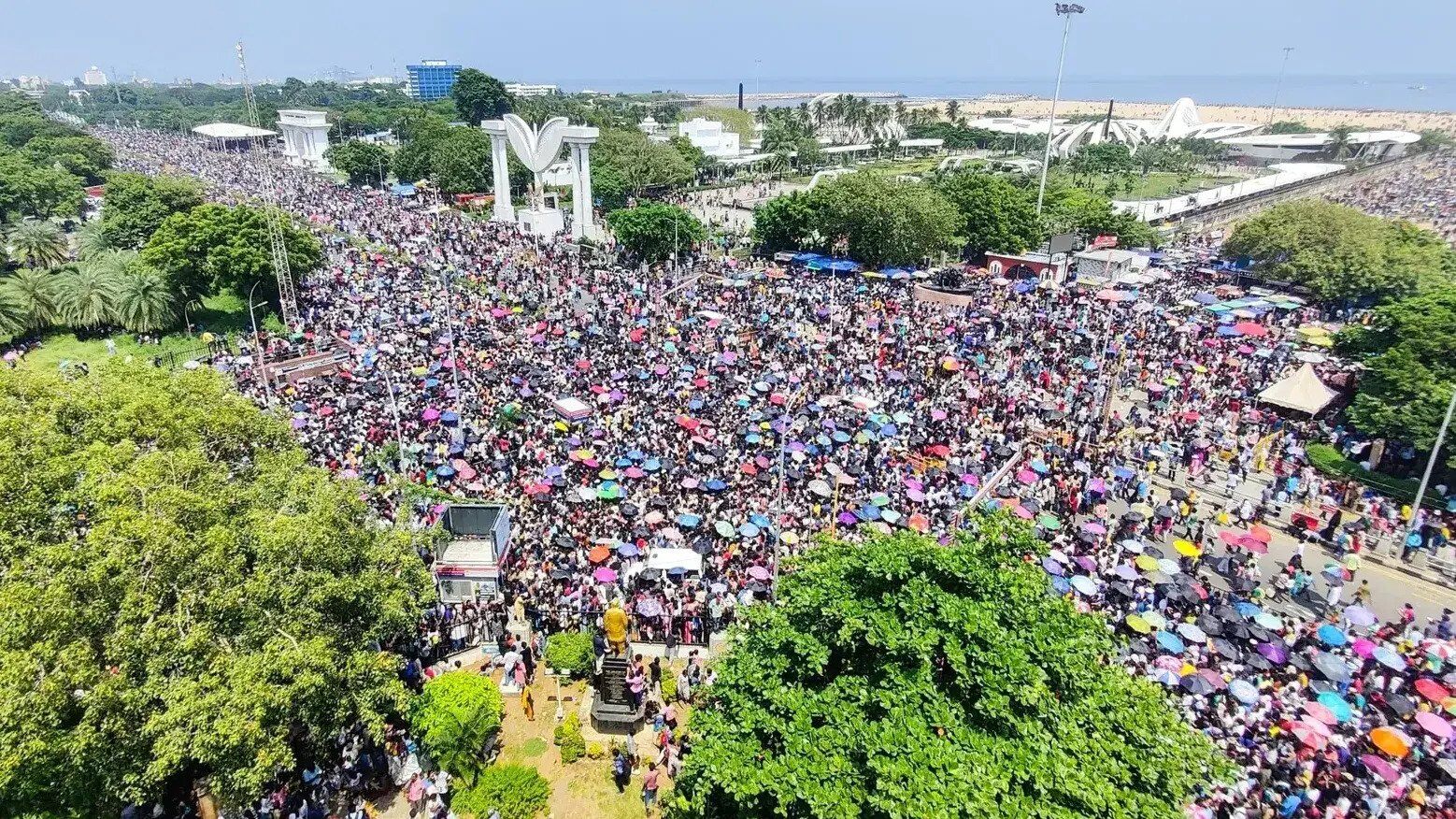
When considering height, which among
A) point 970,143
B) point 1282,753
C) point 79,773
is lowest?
point 1282,753

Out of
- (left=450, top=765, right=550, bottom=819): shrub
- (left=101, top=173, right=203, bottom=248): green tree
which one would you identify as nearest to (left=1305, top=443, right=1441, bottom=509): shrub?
(left=450, top=765, right=550, bottom=819): shrub

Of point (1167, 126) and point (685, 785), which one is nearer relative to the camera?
point (685, 785)

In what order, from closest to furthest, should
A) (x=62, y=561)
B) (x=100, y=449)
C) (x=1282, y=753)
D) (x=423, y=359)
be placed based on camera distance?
(x=62, y=561) → (x=100, y=449) → (x=1282, y=753) → (x=423, y=359)

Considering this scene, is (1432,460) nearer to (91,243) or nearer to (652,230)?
(652,230)

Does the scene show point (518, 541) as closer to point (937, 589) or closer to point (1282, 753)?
point (937, 589)

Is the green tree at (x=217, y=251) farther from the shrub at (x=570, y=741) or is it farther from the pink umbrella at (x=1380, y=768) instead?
the pink umbrella at (x=1380, y=768)

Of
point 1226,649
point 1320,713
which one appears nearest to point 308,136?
point 1226,649

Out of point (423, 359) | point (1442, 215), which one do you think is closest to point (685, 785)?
point (423, 359)
